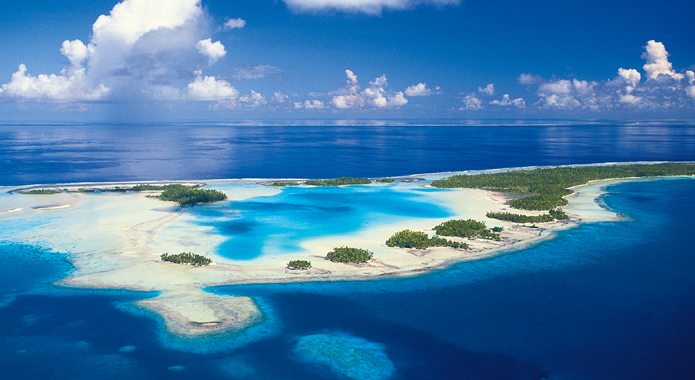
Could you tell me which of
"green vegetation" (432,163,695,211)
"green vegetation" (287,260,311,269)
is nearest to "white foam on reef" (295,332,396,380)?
"green vegetation" (287,260,311,269)

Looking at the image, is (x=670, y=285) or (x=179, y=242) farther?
(x=179, y=242)

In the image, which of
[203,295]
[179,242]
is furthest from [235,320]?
[179,242]

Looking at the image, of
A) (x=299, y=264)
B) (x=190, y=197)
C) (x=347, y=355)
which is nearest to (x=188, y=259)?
(x=299, y=264)

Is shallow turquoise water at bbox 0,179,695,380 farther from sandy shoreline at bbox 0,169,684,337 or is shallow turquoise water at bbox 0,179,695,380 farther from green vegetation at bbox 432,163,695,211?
green vegetation at bbox 432,163,695,211

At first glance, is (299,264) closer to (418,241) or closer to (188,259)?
(188,259)

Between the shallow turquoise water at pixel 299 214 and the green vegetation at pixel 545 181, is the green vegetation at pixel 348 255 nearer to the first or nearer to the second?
the shallow turquoise water at pixel 299 214

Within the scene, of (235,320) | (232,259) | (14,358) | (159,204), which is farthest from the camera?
(159,204)

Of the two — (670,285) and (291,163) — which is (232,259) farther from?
(291,163)
